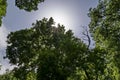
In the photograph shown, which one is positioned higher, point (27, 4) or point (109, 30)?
point (109, 30)

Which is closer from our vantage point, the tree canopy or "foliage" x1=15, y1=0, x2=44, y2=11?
"foliage" x1=15, y1=0, x2=44, y2=11

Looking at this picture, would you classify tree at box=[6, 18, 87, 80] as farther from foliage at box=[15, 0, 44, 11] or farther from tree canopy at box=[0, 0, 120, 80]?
foliage at box=[15, 0, 44, 11]

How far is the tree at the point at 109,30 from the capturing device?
37.2 metres

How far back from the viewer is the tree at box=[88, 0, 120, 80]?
37.2m

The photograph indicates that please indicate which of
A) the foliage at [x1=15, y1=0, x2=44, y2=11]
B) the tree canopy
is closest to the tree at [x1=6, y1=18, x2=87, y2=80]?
the tree canopy

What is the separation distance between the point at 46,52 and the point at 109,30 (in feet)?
27.0

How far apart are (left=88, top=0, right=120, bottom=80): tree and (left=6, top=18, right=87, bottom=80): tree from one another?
2769mm

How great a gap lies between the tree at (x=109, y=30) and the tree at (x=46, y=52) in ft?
9.09

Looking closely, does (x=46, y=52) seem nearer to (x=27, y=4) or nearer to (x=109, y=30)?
(x=109, y=30)

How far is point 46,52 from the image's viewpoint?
121ft

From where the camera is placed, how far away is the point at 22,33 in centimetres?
5175

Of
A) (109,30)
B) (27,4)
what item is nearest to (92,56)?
(109,30)

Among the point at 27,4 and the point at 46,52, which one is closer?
the point at 27,4

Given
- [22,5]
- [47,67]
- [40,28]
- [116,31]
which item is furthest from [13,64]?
[22,5]
